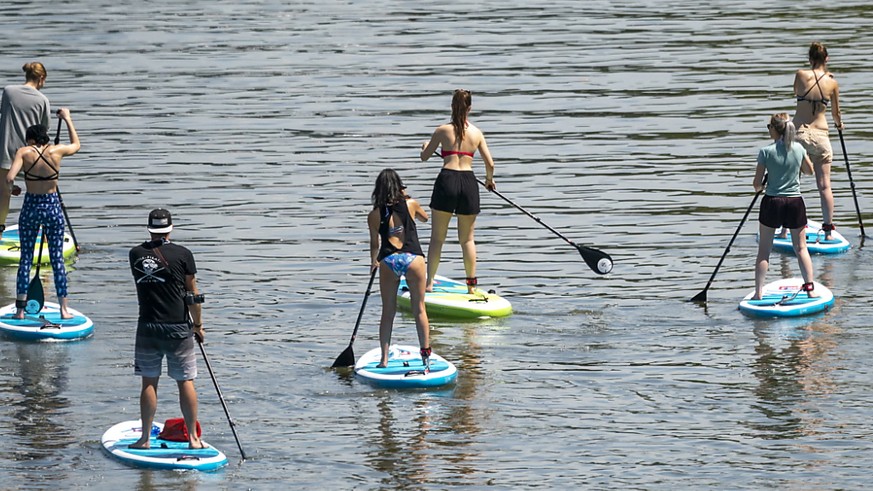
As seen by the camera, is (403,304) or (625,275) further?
(625,275)

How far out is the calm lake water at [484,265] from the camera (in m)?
12.6

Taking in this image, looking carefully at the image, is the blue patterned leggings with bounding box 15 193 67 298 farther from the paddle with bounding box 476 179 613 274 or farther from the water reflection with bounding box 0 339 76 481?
the paddle with bounding box 476 179 613 274

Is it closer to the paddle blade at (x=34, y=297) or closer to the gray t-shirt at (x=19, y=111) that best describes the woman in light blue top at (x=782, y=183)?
the paddle blade at (x=34, y=297)

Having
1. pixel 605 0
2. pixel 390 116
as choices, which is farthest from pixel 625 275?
pixel 605 0

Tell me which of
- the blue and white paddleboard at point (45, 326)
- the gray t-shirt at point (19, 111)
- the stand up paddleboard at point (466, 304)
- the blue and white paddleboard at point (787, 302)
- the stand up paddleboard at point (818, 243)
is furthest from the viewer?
the stand up paddleboard at point (818, 243)

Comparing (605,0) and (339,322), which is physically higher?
(605,0)

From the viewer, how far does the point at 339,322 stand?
16.9 m

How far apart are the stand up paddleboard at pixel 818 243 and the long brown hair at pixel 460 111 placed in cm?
532

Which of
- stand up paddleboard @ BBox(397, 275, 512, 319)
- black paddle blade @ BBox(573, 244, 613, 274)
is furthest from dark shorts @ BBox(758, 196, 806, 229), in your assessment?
stand up paddleboard @ BBox(397, 275, 512, 319)

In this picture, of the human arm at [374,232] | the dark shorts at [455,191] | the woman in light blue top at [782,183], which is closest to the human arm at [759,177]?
the woman in light blue top at [782,183]

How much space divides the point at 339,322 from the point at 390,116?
50.2ft

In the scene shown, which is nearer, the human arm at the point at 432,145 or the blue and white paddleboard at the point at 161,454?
the blue and white paddleboard at the point at 161,454

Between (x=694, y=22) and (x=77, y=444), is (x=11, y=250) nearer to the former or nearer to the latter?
(x=77, y=444)

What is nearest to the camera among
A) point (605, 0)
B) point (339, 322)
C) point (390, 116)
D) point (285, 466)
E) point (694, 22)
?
point (285, 466)
